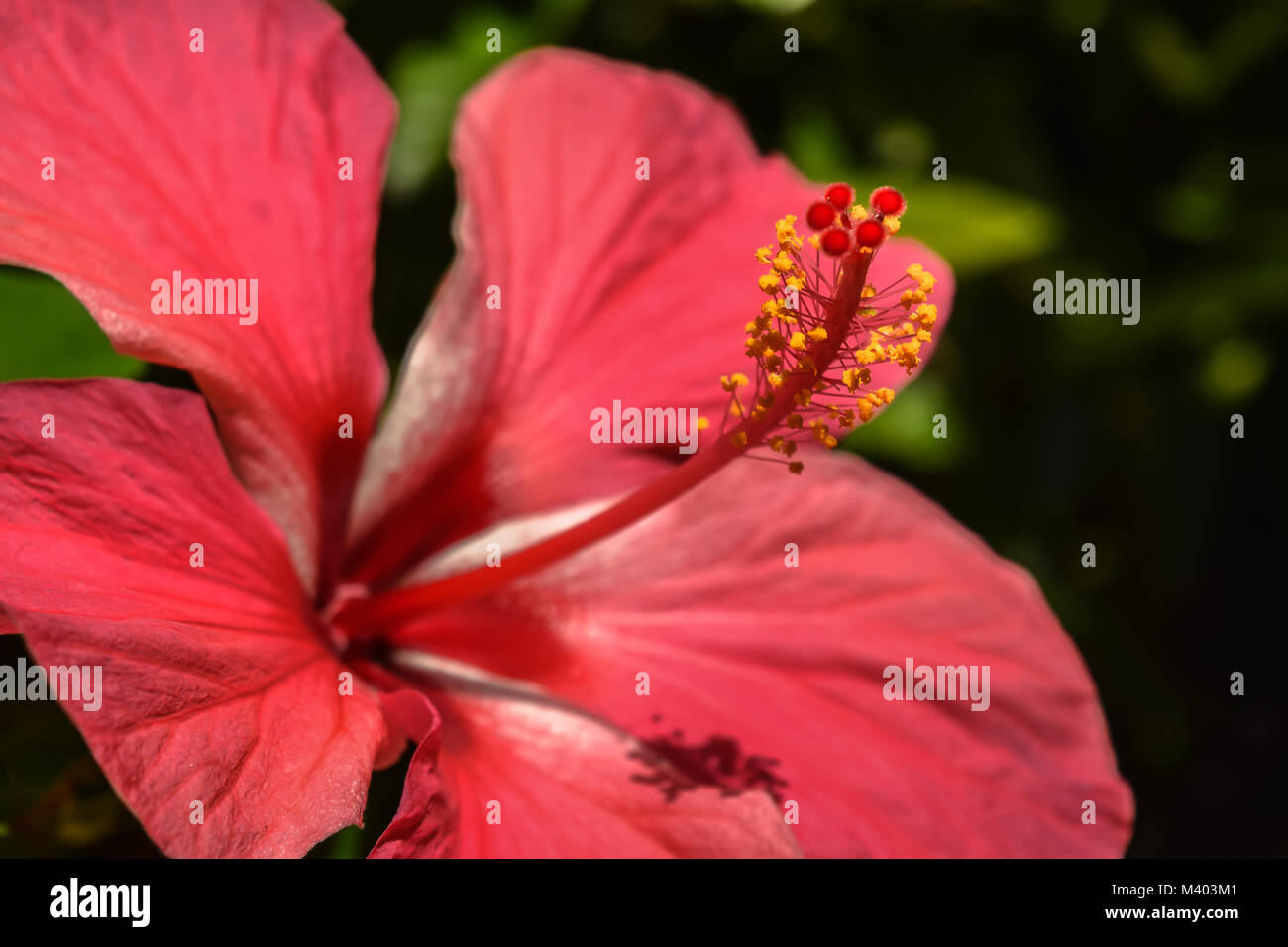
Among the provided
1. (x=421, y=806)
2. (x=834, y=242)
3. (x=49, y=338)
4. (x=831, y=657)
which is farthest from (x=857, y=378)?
(x=49, y=338)

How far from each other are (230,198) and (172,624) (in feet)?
1.60

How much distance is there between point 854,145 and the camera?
2.30 m

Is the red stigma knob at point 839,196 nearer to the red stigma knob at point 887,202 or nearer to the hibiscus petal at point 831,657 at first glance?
the red stigma knob at point 887,202

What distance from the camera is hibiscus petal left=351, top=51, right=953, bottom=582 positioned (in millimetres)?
1550

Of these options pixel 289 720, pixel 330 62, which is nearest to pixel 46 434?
pixel 289 720

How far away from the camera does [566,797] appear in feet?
4.28

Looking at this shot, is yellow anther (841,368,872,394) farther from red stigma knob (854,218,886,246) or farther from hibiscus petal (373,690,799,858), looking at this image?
hibiscus petal (373,690,799,858)

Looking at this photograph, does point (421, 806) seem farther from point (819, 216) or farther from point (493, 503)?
point (819, 216)

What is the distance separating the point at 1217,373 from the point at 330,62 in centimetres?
185

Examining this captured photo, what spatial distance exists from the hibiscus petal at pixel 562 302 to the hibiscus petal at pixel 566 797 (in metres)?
0.27

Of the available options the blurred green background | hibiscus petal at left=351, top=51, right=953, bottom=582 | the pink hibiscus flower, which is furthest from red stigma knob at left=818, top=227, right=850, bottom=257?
the blurred green background

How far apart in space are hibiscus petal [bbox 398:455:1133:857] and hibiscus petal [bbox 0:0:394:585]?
0.27m

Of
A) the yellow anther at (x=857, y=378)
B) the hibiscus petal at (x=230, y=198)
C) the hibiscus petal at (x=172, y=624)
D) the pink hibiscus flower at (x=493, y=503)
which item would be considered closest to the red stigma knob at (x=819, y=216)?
the pink hibiscus flower at (x=493, y=503)

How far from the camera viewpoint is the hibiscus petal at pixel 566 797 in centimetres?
123
